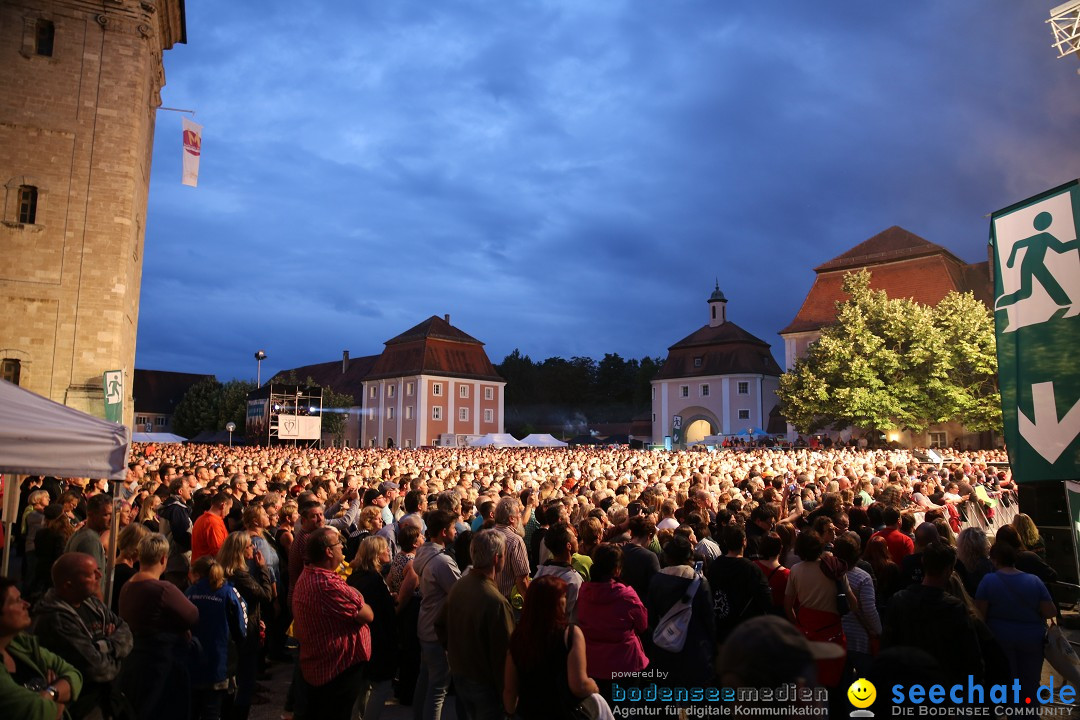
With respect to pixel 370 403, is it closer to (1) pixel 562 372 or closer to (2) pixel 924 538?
(1) pixel 562 372

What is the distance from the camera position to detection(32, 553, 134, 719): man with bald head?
397cm

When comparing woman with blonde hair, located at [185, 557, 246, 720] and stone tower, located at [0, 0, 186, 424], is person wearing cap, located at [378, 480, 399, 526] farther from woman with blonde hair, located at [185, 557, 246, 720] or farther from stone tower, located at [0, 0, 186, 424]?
stone tower, located at [0, 0, 186, 424]

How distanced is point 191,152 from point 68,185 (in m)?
3.75

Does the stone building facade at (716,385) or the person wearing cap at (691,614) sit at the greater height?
→ the stone building facade at (716,385)

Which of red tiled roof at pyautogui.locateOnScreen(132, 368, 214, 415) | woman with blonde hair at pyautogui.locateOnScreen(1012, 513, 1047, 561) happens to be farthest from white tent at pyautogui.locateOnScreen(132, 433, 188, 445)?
woman with blonde hair at pyautogui.locateOnScreen(1012, 513, 1047, 561)

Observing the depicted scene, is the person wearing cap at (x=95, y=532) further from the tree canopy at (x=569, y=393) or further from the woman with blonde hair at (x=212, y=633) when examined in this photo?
the tree canopy at (x=569, y=393)

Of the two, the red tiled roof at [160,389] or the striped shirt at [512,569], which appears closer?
the striped shirt at [512,569]

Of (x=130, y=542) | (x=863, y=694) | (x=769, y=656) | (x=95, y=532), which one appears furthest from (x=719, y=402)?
(x=769, y=656)

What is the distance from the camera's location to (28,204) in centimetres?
2292

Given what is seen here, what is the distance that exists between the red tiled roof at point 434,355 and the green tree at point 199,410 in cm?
1371

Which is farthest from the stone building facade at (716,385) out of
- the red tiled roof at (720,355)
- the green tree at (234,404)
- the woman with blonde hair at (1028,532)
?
the woman with blonde hair at (1028,532)

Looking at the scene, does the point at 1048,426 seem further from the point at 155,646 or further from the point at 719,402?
the point at 719,402

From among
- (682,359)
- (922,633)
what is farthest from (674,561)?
(682,359)

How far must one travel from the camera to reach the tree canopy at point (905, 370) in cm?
3694
